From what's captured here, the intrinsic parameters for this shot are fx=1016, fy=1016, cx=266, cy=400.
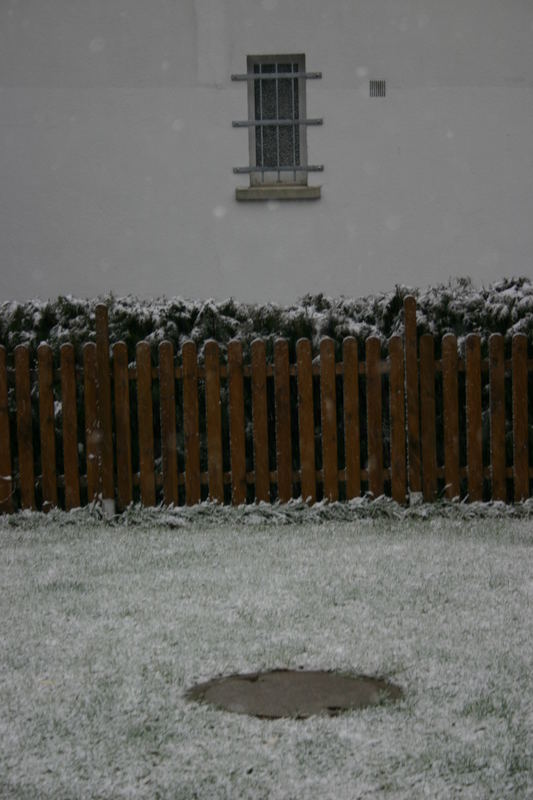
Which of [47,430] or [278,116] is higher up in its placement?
[278,116]

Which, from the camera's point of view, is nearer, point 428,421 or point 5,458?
point 428,421

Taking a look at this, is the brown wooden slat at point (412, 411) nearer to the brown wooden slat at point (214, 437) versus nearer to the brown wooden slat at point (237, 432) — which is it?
the brown wooden slat at point (237, 432)

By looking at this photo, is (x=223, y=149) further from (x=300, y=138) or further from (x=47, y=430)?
(x=47, y=430)

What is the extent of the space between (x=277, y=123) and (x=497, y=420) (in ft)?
21.7

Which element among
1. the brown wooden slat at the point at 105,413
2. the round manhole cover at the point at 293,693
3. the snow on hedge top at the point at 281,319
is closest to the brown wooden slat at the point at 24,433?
the snow on hedge top at the point at 281,319

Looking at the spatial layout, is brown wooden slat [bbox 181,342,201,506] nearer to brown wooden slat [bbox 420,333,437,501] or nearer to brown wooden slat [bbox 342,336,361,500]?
brown wooden slat [bbox 342,336,361,500]

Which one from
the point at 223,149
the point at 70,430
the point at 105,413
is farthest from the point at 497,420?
the point at 223,149

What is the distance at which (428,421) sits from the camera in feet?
24.3

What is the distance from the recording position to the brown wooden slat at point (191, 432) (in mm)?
7344

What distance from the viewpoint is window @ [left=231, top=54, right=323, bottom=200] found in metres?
12.7

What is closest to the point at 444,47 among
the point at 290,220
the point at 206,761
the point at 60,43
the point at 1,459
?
the point at 290,220

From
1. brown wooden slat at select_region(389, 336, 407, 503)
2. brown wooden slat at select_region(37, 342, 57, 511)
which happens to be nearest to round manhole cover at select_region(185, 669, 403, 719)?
brown wooden slat at select_region(389, 336, 407, 503)

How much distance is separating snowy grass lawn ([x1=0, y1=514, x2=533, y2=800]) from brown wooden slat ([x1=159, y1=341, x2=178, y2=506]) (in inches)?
19.9

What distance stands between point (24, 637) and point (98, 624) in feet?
1.12
